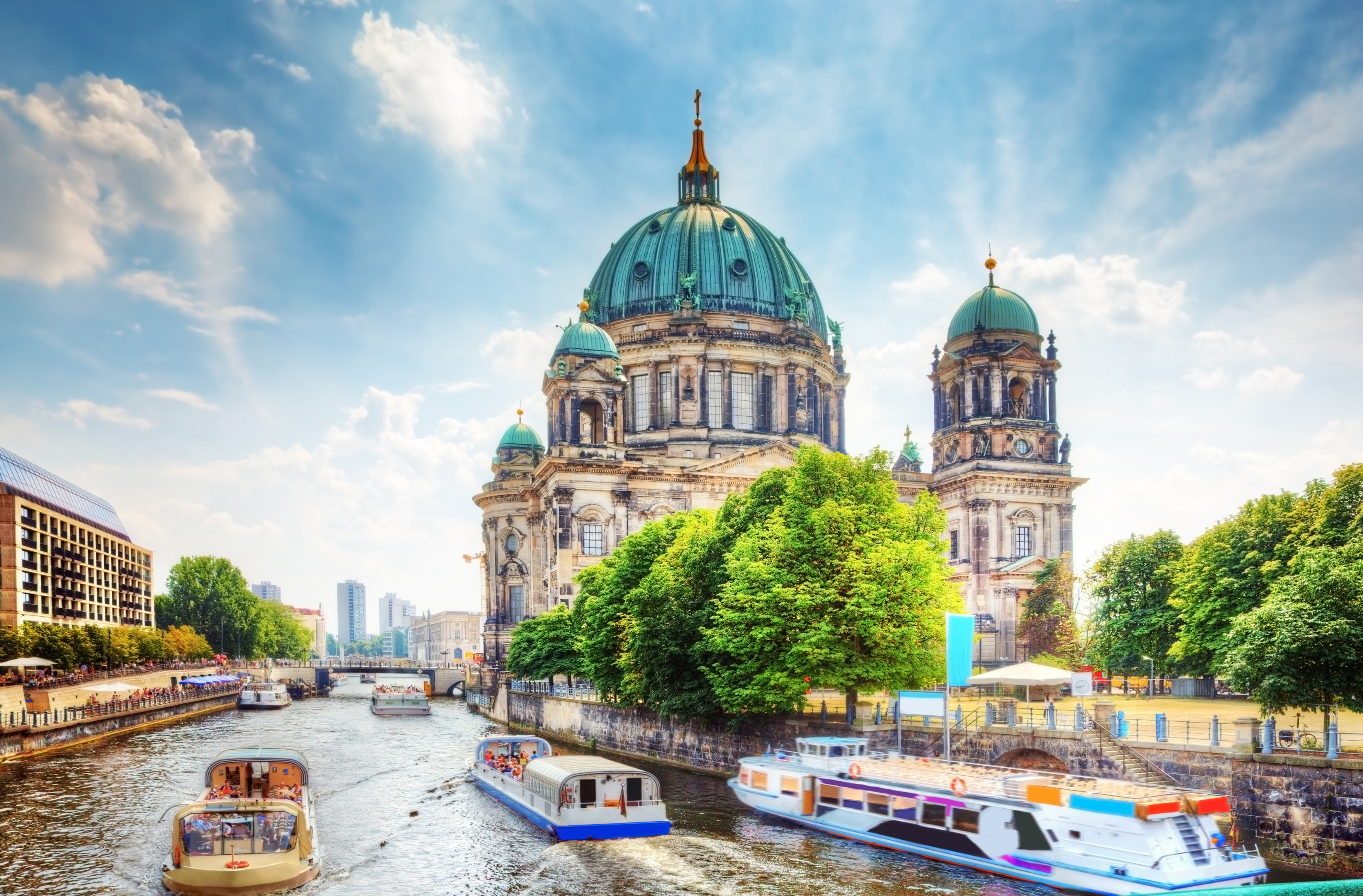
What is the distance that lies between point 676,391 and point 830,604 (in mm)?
62265

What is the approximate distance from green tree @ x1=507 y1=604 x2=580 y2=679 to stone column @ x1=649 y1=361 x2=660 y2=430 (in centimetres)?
2517

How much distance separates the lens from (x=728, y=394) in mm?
115375

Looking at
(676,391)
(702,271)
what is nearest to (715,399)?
(676,391)

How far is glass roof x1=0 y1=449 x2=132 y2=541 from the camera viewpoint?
378 ft

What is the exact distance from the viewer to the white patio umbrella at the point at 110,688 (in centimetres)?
8538

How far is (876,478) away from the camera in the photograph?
2366 inches

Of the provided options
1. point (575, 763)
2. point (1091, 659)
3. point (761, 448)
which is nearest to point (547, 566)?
point (761, 448)

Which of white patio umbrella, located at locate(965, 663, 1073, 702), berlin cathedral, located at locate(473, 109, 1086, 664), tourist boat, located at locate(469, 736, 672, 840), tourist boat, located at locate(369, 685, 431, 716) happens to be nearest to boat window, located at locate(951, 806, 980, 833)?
white patio umbrella, located at locate(965, 663, 1073, 702)

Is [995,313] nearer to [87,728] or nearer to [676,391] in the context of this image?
[676,391]

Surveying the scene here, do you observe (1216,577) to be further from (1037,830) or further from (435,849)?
(435,849)

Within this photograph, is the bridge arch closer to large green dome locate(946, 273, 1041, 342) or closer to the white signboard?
the white signboard

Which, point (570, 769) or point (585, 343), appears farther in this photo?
point (585, 343)

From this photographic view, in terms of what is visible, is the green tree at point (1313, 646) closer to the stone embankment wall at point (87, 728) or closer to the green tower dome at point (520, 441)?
the stone embankment wall at point (87, 728)

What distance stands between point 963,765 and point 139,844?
30.2 meters
